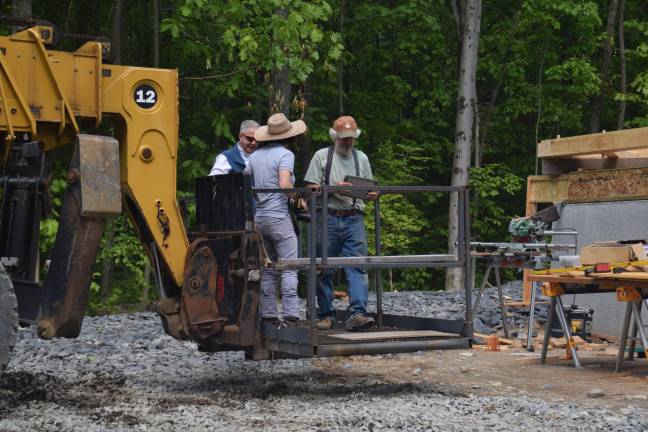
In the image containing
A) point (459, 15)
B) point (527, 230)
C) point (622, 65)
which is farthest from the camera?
point (622, 65)

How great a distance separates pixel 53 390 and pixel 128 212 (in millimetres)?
1558

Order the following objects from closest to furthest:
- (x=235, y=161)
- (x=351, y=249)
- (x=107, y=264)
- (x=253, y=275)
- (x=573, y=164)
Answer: (x=253, y=275), (x=351, y=249), (x=235, y=161), (x=573, y=164), (x=107, y=264)

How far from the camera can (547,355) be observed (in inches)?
452

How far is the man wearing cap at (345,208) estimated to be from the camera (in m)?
9.14

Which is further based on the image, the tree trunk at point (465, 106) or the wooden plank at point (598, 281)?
the tree trunk at point (465, 106)

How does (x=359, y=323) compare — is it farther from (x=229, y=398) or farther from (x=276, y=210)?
(x=229, y=398)

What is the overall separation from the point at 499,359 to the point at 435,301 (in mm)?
5402

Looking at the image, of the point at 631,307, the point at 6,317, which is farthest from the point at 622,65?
the point at 6,317

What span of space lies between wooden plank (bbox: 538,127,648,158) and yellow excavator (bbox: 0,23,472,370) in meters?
5.03

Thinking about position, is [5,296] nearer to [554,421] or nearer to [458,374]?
[554,421]

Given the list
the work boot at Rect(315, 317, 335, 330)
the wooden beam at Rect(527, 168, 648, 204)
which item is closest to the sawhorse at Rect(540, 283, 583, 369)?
the work boot at Rect(315, 317, 335, 330)

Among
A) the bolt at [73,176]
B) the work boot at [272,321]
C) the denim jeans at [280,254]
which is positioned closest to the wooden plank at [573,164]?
the denim jeans at [280,254]

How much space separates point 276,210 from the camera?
8508mm

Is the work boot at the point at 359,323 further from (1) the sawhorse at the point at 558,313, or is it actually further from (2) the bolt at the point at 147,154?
(2) the bolt at the point at 147,154
